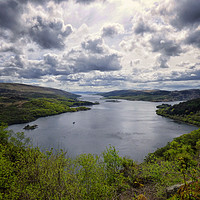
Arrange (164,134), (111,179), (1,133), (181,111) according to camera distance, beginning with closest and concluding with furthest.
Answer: (111,179) < (1,133) < (164,134) < (181,111)

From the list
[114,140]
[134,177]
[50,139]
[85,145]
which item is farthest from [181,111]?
[134,177]

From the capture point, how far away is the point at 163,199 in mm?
12602

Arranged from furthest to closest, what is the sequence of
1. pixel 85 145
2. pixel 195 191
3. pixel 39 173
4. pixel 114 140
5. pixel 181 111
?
pixel 181 111
pixel 114 140
pixel 85 145
pixel 39 173
pixel 195 191

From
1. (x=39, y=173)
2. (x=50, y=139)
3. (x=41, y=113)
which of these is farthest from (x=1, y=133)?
(x=41, y=113)

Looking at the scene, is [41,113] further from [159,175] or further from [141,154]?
[159,175]

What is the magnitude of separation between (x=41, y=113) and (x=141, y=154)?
123368 millimetres

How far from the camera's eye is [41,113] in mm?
148875

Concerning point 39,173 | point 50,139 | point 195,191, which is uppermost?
point 195,191

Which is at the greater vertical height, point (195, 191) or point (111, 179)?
point (195, 191)

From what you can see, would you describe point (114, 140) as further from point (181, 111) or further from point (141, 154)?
point (181, 111)

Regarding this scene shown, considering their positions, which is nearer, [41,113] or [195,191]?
[195,191]

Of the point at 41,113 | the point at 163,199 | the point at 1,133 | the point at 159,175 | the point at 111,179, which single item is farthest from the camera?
the point at 41,113

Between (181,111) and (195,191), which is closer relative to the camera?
(195,191)

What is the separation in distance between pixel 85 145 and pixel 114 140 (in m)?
16.1
